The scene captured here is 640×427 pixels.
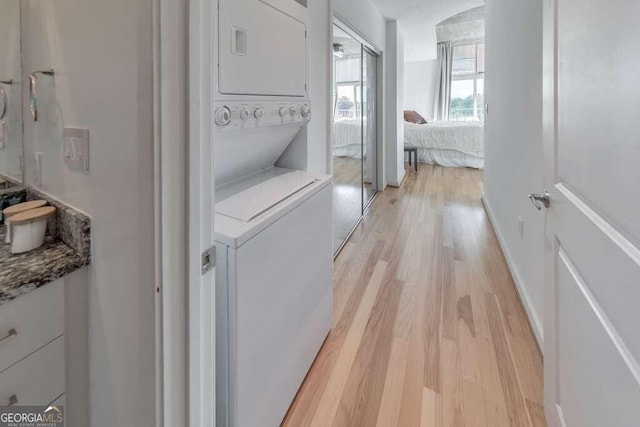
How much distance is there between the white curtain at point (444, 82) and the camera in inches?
365

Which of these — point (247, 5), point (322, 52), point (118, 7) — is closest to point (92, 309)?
point (118, 7)

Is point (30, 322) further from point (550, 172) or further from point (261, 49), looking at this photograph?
point (550, 172)

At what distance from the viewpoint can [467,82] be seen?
9453 millimetres

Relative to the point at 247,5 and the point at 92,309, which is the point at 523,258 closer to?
the point at 247,5

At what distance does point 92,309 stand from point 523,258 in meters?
2.36

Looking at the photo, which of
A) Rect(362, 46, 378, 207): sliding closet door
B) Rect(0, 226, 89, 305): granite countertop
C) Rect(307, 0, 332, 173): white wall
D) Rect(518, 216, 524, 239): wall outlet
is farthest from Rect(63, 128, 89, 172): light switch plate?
Rect(362, 46, 378, 207): sliding closet door

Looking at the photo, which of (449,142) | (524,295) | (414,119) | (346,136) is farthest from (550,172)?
(414,119)

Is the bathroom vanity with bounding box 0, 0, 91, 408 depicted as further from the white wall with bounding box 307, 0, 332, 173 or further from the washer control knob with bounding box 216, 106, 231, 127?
the white wall with bounding box 307, 0, 332, 173

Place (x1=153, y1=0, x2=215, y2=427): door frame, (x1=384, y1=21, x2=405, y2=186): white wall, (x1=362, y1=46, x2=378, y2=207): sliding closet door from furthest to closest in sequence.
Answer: (x1=384, y1=21, x2=405, y2=186): white wall → (x1=362, y1=46, x2=378, y2=207): sliding closet door → (x1=153, y1=0, x2=215, y2=427): door frame

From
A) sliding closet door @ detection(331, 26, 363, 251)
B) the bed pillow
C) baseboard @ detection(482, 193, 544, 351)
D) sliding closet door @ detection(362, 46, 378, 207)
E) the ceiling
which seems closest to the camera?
baseboard @ detection(482, 193, 544, 351)

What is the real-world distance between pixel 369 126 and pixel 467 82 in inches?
235

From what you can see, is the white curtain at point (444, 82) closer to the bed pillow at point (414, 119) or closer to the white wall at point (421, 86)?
the white wall at point (421, 86)

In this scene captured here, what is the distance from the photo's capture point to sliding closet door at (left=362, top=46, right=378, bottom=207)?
173 inches

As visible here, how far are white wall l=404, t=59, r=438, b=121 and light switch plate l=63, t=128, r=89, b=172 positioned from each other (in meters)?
10.1
